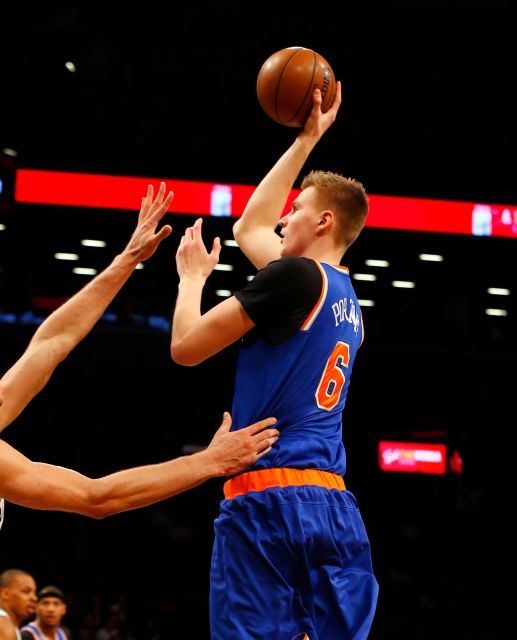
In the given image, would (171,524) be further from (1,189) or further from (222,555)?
(222,555)

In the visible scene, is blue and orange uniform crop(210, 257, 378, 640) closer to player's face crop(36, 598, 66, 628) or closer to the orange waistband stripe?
the orange waistband stripe

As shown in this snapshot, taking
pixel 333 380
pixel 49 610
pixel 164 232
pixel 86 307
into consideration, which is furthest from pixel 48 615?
pixel 333 380

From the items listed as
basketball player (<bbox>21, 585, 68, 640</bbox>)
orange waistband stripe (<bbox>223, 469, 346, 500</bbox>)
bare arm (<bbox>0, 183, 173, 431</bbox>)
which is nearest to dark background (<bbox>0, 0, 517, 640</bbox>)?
basketball player (<bbox>21, 585, 68, 640</bbox>)

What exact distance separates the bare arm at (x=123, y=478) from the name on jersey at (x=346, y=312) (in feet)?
1.55

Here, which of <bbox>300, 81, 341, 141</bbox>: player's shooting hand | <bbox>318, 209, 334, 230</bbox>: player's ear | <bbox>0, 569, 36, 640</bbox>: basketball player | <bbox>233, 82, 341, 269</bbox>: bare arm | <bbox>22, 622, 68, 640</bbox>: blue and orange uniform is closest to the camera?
<bbox>318, 209, 334, 230</bbox>: player's ear

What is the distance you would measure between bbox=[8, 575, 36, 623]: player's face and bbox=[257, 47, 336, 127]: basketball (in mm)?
5157

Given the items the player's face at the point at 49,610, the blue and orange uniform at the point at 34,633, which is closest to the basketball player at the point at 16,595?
the blue and orange uniform at the point at 34,633

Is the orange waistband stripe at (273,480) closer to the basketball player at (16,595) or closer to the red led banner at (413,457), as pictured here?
the basketball player at (16,595)

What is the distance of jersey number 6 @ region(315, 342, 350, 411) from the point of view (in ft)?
11.0

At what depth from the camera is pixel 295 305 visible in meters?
3.26

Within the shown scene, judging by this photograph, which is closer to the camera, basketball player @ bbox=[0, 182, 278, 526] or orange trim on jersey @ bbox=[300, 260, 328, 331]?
basketball player @ bbox=[0, 182, 278, 526]

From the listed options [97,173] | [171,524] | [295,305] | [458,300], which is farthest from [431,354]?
[295,305]

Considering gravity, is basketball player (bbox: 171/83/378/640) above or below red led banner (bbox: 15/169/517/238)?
below

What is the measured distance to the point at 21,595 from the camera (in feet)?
25.3
